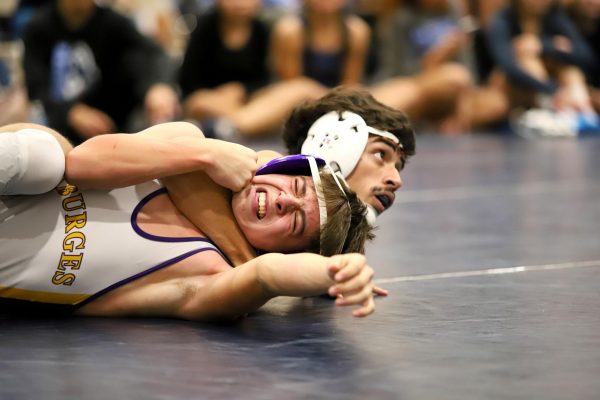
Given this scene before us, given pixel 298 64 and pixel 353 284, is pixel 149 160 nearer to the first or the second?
pixel 353 284

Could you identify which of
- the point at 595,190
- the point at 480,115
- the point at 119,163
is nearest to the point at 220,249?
the point at 119,163

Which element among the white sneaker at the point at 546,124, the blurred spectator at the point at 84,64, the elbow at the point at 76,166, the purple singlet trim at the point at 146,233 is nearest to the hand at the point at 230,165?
the purple singlet trim at the point at 146,233

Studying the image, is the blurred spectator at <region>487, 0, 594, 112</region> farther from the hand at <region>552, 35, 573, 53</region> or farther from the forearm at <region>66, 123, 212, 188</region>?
the forearm at <region>66, 123, 212, 188</region>

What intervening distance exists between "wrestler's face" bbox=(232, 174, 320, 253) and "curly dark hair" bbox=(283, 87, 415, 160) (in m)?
0.43

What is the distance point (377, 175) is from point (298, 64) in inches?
181

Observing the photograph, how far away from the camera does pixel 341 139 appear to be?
235cm

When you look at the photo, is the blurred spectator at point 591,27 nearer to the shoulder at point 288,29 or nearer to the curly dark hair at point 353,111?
the shoulder at point 288,29

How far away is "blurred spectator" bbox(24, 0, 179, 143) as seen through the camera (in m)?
6.06

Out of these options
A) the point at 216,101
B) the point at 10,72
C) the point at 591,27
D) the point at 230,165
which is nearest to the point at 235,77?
the point at 216,101

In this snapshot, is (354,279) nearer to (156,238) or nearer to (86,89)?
(156,238)

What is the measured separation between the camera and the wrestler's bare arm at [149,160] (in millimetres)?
1978

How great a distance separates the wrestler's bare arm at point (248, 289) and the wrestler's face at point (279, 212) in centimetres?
12

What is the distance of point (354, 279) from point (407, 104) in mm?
5536

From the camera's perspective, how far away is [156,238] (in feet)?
6.62
